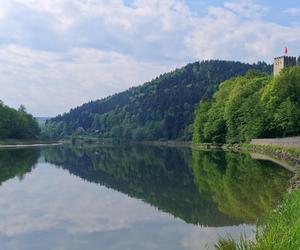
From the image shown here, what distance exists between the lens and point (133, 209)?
2408cm

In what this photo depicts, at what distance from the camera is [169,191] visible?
31.0m

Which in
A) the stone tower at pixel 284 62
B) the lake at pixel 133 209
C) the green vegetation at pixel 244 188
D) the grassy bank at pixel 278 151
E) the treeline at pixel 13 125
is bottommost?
the lake at pixel 133 209

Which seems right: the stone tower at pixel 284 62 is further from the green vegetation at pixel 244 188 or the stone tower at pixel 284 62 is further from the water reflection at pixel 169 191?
the water reflection at pixel 169 191

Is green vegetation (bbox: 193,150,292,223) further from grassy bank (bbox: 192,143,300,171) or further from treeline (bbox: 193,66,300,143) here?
treeline (bbox: 193,66,300,143)

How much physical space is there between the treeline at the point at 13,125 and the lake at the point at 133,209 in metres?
100

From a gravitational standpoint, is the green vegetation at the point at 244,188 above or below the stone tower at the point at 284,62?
below

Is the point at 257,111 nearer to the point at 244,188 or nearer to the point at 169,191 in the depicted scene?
the point at 244,188

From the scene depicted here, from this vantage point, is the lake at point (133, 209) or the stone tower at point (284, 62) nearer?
the lake at point (133, 209)

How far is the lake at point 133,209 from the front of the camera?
1723cm

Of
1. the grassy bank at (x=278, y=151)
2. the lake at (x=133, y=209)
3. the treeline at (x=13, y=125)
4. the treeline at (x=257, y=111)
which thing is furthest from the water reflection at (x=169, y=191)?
the treeline at (x=13, y=125)

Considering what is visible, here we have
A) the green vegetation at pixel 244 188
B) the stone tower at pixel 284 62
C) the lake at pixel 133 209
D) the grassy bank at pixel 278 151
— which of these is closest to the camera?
the lake at pixel 133 209

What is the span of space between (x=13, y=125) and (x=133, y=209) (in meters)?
127

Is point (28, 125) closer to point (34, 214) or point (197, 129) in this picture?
point (197, 129)

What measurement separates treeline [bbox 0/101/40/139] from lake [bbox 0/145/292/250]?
100405 mm
